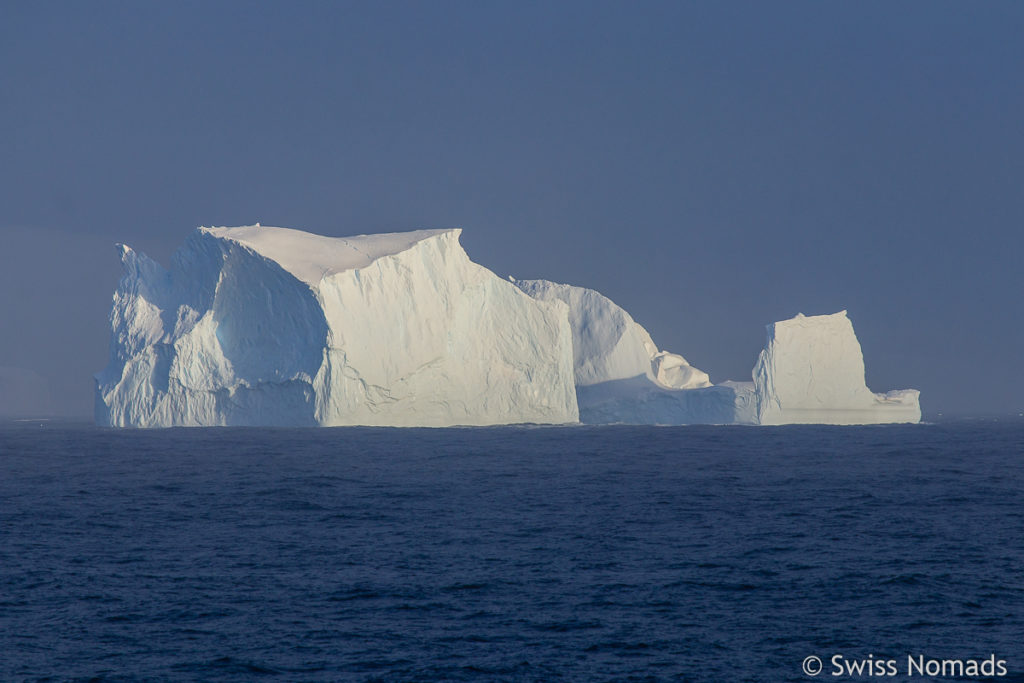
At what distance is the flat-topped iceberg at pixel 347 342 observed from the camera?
35250mm

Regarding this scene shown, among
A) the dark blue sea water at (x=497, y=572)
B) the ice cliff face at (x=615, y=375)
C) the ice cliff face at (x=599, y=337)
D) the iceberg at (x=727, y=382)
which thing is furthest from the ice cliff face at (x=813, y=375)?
the dark blue sea water at (x=497, y=572)

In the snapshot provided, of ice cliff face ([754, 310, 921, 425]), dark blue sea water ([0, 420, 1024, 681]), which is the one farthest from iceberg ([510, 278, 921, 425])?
dark blue sea water ([0, 420, 1024, 681])

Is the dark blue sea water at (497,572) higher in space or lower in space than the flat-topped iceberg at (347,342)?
lower

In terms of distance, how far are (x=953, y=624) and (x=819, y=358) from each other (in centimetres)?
3687

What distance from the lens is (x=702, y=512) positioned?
17750mm

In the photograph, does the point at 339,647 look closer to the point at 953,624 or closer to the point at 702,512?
the point at 953,624

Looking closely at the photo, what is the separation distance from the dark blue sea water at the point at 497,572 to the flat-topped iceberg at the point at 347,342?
1085 cm

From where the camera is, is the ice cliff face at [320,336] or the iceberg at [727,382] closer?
the ice cliff face at [320,336]

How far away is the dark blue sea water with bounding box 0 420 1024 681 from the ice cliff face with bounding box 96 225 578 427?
35.3ft

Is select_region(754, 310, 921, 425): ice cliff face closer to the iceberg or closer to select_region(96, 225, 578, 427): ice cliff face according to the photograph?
the iceberg

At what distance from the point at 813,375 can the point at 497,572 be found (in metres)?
36.0

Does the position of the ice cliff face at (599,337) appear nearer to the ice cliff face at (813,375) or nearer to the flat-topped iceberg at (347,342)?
the flat-topped iceberg at (347,342)

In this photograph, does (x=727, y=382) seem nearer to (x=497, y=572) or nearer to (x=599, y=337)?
(x=599, y=337)

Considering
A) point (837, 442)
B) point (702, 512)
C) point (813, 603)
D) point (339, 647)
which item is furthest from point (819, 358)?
point (339, 647)
